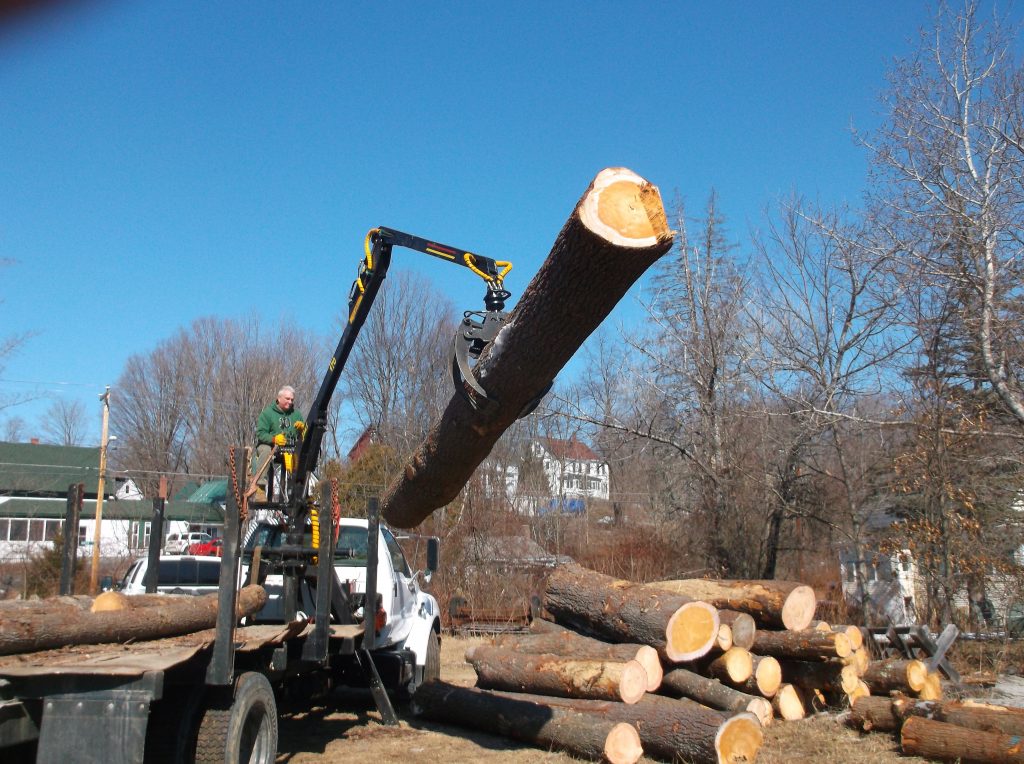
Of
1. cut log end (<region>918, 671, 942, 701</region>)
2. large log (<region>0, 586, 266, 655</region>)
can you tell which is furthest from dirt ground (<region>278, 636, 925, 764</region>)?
large log (<region>0, 586, 266, 655</region>)

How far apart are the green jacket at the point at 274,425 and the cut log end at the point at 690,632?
4.04 metres

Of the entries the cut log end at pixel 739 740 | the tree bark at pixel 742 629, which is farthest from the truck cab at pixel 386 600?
the tree bark at pixel 742 629

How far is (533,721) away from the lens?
25.5 ft

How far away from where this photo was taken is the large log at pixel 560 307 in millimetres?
4109

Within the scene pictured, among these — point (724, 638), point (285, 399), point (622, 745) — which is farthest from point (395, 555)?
point (724, 638)

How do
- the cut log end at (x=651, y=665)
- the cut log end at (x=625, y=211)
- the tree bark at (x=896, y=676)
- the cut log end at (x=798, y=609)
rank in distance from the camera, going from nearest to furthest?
the cut log end at (x=625, y=211)
the cut log end at (x=651, y=665)
the tree bark at (x=896, y=676)
the cut log end at (x=798, y=609)

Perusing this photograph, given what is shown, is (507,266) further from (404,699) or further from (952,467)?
(952,467)

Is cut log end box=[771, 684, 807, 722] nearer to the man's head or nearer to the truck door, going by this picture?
the truck door

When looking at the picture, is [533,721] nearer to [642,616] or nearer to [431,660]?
[642,616]

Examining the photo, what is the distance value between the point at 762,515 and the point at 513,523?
6.44 meters

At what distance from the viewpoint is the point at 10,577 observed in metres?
21.0

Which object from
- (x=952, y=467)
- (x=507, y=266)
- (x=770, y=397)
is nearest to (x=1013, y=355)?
(x=952, y=467)

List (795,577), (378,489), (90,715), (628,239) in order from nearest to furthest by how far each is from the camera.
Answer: (628,239) < (90,715) < (795,577) < (378,489)

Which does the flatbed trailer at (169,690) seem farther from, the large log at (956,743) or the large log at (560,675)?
the large log at (956,743)
